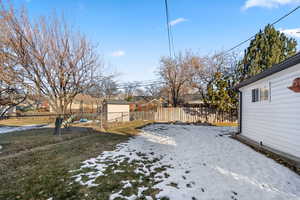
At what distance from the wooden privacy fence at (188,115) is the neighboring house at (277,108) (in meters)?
7.25

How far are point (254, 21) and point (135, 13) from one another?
6399mm

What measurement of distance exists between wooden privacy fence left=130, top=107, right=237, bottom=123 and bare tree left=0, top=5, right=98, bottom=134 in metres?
8.78

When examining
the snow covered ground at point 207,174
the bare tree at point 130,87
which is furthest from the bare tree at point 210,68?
the snow covered ground at point 207,174

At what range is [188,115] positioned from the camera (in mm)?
14297

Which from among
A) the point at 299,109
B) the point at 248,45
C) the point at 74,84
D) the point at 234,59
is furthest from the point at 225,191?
the point at 234,59

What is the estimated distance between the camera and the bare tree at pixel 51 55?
549 centimetres

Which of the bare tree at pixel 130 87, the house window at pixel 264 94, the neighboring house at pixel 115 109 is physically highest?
the bare tree at pixel 130 87

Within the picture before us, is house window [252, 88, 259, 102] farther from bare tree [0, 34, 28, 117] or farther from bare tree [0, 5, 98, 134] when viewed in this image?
bare tree [0, 34, 28, 117]

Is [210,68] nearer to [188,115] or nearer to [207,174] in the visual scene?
[188,115]

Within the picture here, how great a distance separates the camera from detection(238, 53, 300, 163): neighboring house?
3.73m

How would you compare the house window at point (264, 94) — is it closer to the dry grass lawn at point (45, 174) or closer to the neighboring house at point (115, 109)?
the dry grass lawn at point (45, 174)

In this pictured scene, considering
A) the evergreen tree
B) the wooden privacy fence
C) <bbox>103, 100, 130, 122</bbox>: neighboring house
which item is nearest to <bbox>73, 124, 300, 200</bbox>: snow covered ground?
the wooden privacy fence

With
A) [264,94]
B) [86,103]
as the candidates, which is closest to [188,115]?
[264,94]

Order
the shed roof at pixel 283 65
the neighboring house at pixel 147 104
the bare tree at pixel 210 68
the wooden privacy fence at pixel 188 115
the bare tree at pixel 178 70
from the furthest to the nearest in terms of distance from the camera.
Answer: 1. the neighboring house at pixel 147 104
2. the bare tree at pixel 178 70
3. the bare tree at pixel 210 68
4. the wooden privacy fence at pixel 188 115
5. the shed roof at pixel 283 65
